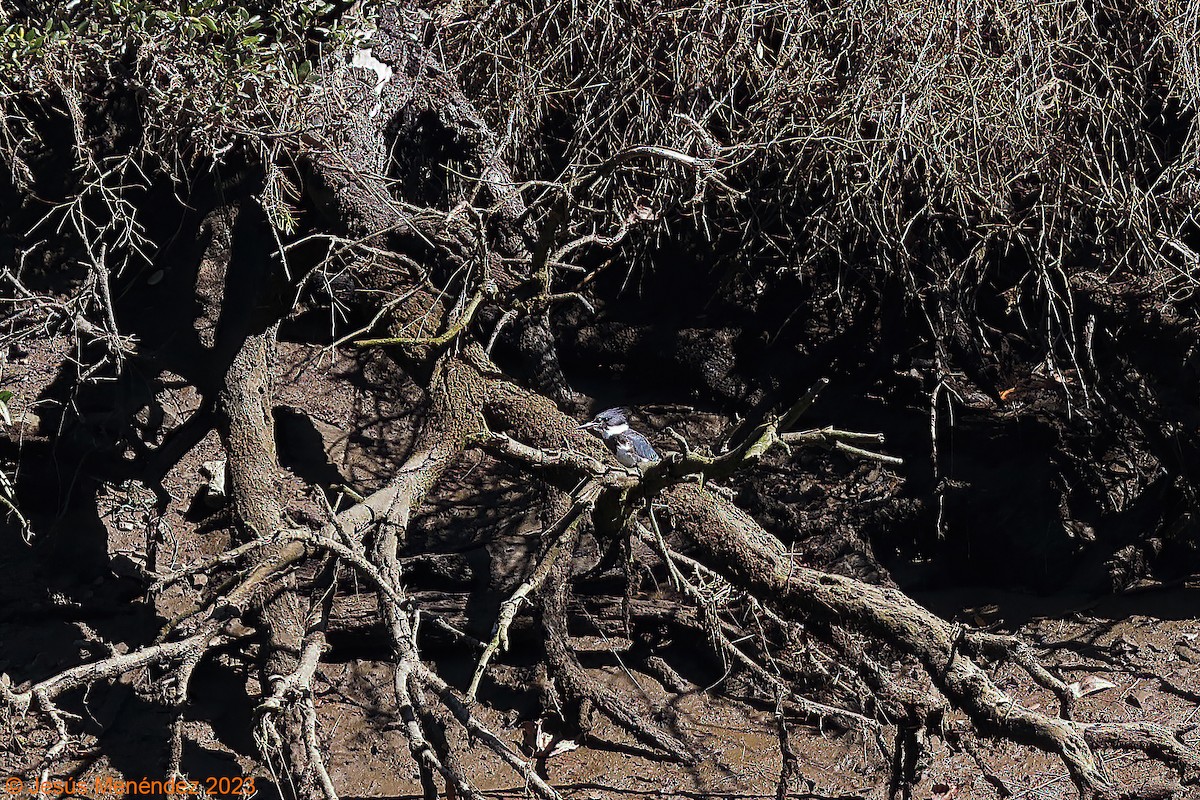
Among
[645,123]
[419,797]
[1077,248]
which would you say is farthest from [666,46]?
[419,797]

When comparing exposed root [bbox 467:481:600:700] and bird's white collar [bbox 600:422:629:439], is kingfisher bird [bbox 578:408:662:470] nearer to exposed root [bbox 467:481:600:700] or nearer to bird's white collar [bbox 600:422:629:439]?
bird's white collar [bbox 600:422:629:439]

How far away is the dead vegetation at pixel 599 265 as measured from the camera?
128 inches

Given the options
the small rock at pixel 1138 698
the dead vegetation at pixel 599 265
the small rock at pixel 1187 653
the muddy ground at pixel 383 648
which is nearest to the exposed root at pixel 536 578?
the dead vegetation at pixel 599 265

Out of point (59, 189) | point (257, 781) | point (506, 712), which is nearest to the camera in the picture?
point (257, 781)

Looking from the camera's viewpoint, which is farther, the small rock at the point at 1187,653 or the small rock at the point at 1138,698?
the small rock at the point at 1187,653

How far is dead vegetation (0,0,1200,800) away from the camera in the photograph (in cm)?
326

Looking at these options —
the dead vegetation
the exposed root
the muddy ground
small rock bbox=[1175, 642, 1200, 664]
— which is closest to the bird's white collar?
the dead vegetation

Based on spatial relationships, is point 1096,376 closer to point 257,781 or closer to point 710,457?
point 710,457

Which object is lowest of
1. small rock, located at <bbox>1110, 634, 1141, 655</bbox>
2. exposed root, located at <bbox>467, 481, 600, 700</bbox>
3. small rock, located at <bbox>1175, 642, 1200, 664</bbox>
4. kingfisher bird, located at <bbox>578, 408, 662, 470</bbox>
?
small rock, located at <bbox>1175, 642, 1200, 664</bbox>

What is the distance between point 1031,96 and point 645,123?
1584 millimetres

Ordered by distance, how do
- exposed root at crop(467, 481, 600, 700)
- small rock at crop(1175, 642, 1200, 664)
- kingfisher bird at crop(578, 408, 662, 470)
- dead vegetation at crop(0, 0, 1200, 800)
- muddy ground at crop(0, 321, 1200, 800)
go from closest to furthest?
1. exposed root at crop(467, 481, 600, 700)
2. dead vegetation at crop(0, 0, 1200, 800)
3. kingfisher bird at crop(578, 408, 662, 470)
4. muddy ground at crop(0, 321, 1200, 800)
5. small rock at crop(1175, 642, 1200, 664)

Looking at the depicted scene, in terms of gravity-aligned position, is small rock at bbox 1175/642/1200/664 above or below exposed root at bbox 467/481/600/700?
below

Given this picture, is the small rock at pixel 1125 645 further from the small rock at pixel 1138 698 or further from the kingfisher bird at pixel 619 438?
the kingfisher bird at pixel 619 438

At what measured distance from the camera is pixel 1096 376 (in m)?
4.34
